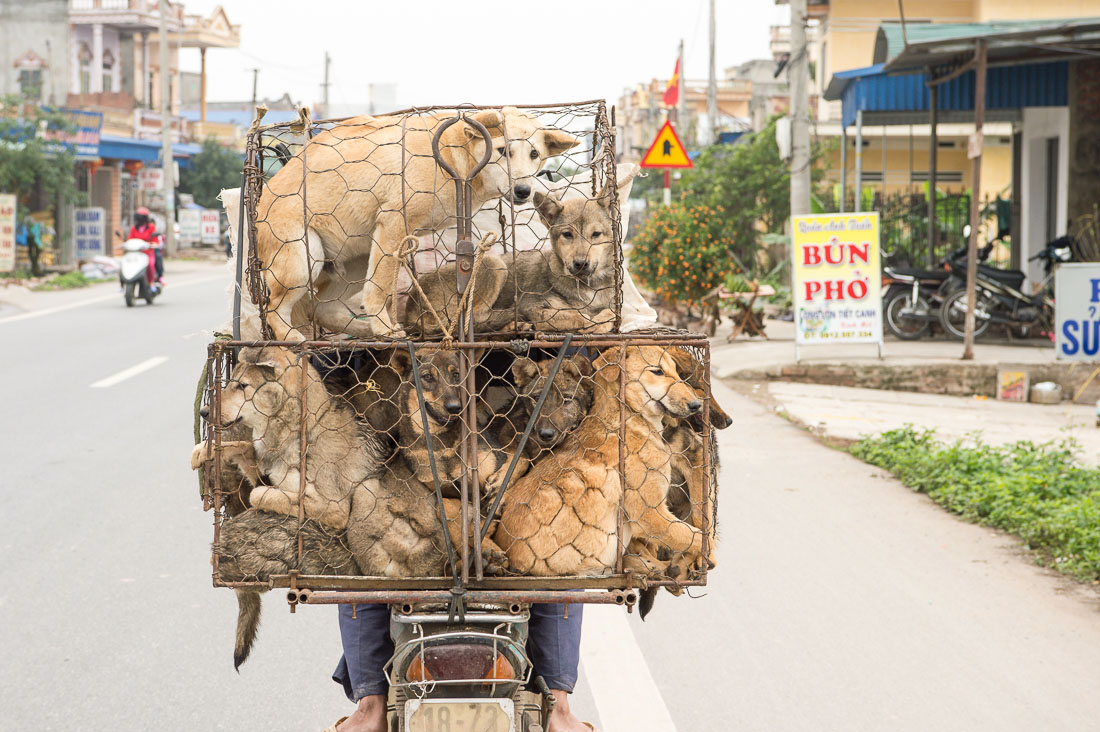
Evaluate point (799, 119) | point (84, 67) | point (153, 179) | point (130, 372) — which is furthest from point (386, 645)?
point (84, 67)

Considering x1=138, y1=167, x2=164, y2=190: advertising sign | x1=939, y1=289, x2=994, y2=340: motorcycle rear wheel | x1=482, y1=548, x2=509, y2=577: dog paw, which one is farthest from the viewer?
x1=138, y1=167, x2=164, y2=190: advertising sign

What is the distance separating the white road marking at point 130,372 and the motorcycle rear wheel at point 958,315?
9.66m

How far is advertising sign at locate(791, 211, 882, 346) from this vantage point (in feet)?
40.2

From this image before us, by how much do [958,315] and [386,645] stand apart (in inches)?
491

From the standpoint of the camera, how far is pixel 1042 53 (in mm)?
14297

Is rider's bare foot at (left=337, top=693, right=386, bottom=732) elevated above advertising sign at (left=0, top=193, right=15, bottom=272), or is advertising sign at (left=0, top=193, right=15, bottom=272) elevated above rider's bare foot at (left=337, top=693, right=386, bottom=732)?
advertising sign at (left=0, top=193, right=15, bottom=272)

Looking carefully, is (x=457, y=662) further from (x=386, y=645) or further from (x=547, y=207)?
(x=547, y=207)

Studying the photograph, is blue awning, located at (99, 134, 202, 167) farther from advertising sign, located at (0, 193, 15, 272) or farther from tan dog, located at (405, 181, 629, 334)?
tan dog, located at (405, 181, 629, 334)

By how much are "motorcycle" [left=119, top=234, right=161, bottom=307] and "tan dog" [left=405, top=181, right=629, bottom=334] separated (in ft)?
61.9

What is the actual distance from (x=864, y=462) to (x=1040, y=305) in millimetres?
6647

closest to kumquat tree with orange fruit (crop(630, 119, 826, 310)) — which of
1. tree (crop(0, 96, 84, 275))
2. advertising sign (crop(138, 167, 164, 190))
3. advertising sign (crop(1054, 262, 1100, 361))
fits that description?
advertising sign (crop(1054, 262, 1100, 361))

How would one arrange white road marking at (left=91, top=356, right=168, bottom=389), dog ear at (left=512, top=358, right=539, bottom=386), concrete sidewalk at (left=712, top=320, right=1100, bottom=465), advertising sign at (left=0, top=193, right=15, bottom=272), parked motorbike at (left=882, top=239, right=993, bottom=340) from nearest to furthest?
dog ear at (left=512, top=358, right=539, bottom=386) → concrete sidewalk at (left=712, top=320, right=1100, bottom=465) → white road marking at (left=91, top=356, right=168, bottom=389) → parked motorbike at (left=882, top=239, right=993, bottom=340) → advertising sign at (left=0, top=193, right=15, bottom=272)

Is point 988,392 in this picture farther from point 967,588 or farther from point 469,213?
point 469,213

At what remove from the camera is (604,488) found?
2711 millimetres
